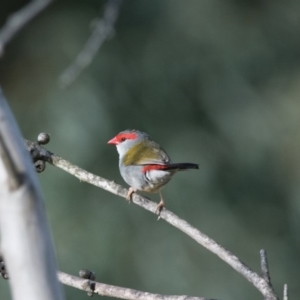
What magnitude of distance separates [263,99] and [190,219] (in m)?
1.93

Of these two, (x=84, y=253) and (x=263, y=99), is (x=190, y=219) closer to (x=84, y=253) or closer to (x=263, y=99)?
(x=84, y=253)

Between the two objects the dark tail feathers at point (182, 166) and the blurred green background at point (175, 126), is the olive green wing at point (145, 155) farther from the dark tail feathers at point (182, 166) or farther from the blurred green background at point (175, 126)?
the blurred green background at point (175, 126)

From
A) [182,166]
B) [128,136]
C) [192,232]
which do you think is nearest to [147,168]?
[182,166]

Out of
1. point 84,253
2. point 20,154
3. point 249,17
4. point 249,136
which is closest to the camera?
point 20,154

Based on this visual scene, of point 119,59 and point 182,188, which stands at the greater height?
point 119,59

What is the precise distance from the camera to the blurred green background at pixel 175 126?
285 inches

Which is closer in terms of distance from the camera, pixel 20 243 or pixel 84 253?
pixel 20 243

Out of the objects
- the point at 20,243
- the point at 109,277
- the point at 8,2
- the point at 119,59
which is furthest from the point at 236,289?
the point at 20,243

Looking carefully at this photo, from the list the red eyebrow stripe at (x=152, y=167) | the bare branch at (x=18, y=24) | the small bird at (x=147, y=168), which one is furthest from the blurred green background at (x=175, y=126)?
the bare branch at (x=18, y=24)

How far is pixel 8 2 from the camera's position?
775 centimetres

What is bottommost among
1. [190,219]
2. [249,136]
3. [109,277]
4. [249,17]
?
[109,277]

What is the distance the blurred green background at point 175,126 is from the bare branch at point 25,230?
5.52 m

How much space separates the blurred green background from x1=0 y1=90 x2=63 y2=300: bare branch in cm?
552

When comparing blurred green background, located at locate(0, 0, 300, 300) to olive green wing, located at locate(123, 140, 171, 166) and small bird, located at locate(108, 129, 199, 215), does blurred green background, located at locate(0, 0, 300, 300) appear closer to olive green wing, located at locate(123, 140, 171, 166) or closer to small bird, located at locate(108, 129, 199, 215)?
olive green wing, located at locate(123, 140, 171, 166)
